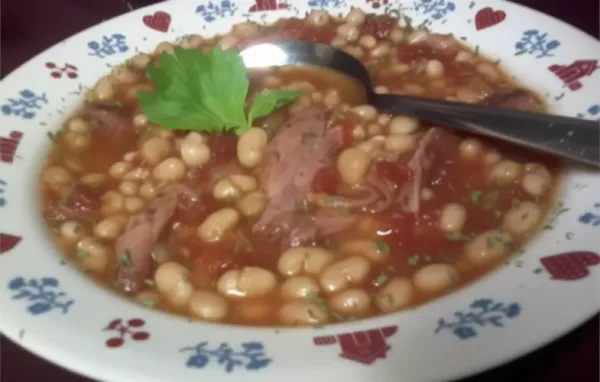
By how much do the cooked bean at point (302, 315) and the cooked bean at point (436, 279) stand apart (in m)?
0.23

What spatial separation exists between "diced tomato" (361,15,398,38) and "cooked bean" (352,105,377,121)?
53 cm

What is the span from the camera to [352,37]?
2.66 metres

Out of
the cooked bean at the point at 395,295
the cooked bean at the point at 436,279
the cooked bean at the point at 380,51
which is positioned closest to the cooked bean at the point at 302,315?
the cooked bean at the point at 395,295

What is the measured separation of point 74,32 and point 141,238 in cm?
159

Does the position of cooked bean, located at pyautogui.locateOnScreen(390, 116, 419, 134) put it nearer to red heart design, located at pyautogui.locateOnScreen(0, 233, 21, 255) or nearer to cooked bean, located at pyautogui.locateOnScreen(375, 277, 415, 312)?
cooked bean, located at pyautogui.locateOnScreen(375, 277, 415, 312)

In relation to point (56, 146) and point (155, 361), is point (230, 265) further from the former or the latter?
point (56, 146)

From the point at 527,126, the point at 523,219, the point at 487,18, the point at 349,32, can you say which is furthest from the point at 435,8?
the point at 523,219

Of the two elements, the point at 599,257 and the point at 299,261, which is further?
the point at 299,261

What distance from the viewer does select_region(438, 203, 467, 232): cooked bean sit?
1.83 m

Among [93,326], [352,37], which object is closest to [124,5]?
[352,37]

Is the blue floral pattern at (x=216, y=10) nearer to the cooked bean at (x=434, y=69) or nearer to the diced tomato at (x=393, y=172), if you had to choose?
the cooked bean at (x=434, y=69)

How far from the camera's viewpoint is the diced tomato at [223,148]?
2.16 metres

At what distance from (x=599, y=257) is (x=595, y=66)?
0.83 m

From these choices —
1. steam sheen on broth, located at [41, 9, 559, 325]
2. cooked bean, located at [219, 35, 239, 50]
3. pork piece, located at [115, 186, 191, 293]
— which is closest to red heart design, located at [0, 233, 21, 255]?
steam sheen on broth, located at [41, 9, 559, 325]
